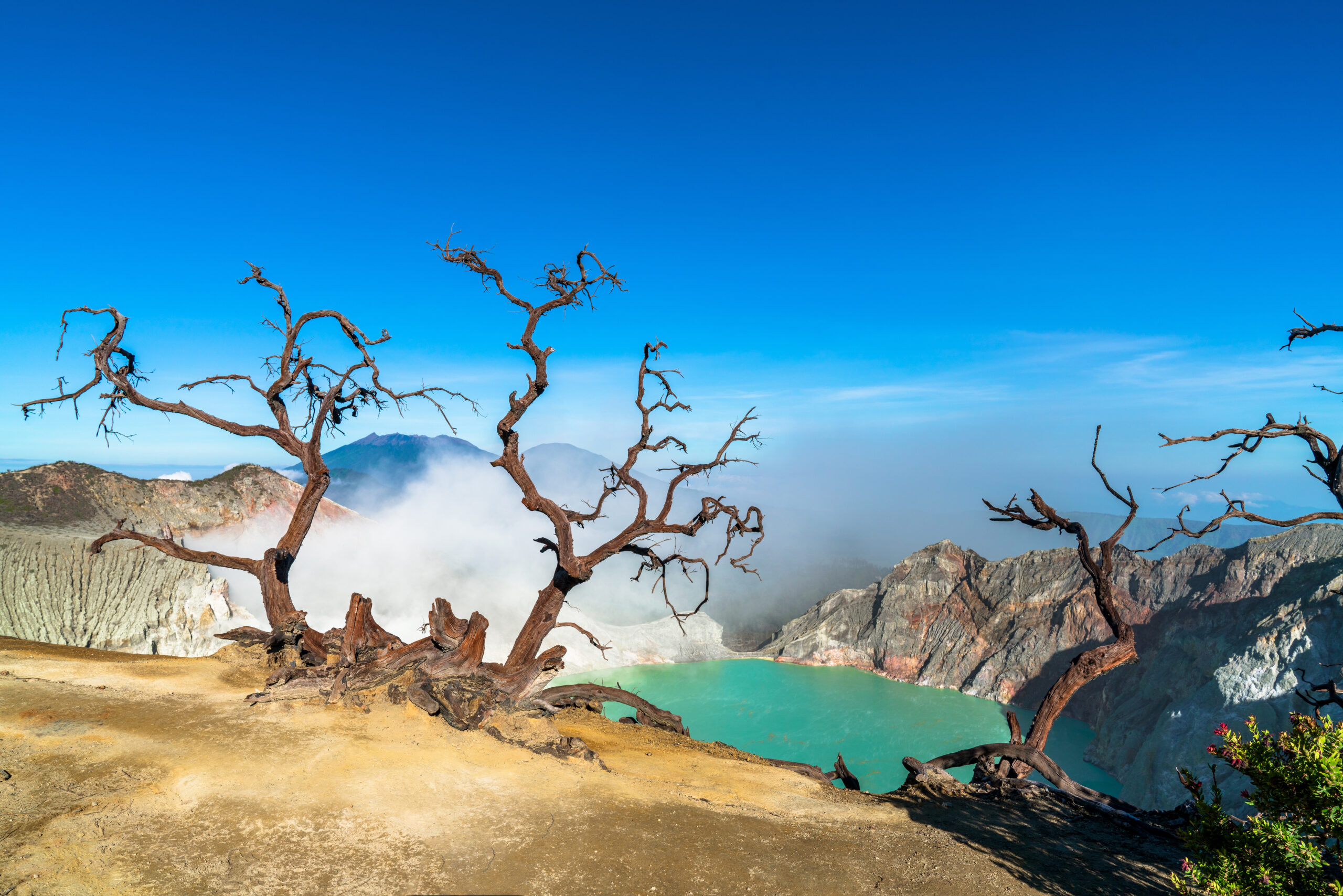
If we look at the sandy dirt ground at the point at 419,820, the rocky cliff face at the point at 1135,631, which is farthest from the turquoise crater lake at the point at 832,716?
the sandy dirt ground at the point at 419,820

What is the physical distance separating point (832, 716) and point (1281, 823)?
2872cm

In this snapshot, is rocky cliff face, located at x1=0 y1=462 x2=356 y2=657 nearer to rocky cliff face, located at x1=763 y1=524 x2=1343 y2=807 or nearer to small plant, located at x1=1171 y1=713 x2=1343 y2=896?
small plant, located at x1=1171 y1=713 x2=1343 y2=896

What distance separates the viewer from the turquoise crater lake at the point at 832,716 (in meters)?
26.7

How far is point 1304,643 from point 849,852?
2338 cm

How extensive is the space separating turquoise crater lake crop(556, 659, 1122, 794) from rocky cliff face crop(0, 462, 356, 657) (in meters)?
15.1

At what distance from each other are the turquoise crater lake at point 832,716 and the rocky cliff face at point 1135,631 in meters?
1.18

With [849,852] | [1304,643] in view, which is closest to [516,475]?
[849,852]

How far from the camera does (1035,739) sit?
845 cm

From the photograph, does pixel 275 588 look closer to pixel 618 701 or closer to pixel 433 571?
pixel 618 701

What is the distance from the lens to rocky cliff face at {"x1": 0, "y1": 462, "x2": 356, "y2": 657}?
17.2m

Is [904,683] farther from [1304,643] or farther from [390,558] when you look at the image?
[390,558]

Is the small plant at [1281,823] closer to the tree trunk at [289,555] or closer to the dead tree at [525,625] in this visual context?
the dead tree at [525,625]

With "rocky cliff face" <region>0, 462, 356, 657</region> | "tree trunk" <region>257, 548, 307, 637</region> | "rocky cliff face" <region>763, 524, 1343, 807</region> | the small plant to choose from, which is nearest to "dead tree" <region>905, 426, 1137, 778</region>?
the small plant

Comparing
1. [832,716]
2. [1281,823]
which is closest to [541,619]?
[1281,823]
